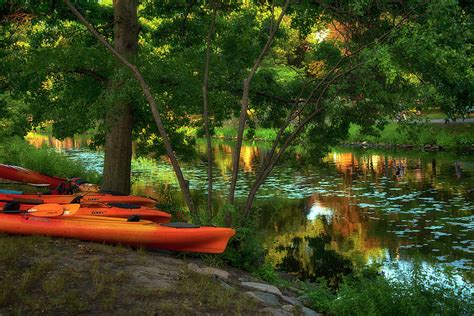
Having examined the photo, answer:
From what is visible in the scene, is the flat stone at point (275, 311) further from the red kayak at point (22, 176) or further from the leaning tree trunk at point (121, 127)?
the red kayak at point (22, 176)

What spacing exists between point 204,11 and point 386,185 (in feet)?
31.1

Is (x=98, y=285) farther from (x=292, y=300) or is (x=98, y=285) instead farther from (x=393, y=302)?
(x=393, y=302)

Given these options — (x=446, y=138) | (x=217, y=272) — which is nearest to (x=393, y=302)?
(x=217, y=272)

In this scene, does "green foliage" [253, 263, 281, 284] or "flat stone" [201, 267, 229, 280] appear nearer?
"flat stone" [201, 267, 229, 280]

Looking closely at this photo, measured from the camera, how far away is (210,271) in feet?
19.8

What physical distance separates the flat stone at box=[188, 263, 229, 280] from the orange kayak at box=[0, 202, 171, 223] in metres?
1.47

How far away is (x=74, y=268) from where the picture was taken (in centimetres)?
534

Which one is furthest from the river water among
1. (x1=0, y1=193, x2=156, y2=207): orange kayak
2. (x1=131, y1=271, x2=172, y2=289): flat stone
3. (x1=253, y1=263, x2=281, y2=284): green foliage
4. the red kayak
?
the red kayak

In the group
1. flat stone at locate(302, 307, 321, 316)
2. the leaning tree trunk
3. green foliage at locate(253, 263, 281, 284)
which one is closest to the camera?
flat stone at locate(302, 307, 321, 316)

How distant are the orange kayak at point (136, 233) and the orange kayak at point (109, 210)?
1.29 feet

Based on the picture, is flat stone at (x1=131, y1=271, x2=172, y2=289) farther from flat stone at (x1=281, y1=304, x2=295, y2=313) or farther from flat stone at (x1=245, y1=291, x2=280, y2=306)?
flat stone at (x1=281, y1=304, x2=295, y2=313)

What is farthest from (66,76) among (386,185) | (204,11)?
(386,185)

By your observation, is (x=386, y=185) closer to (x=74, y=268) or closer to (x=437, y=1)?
(x=437, y=1)

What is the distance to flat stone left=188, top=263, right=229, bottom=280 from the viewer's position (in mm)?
5957
